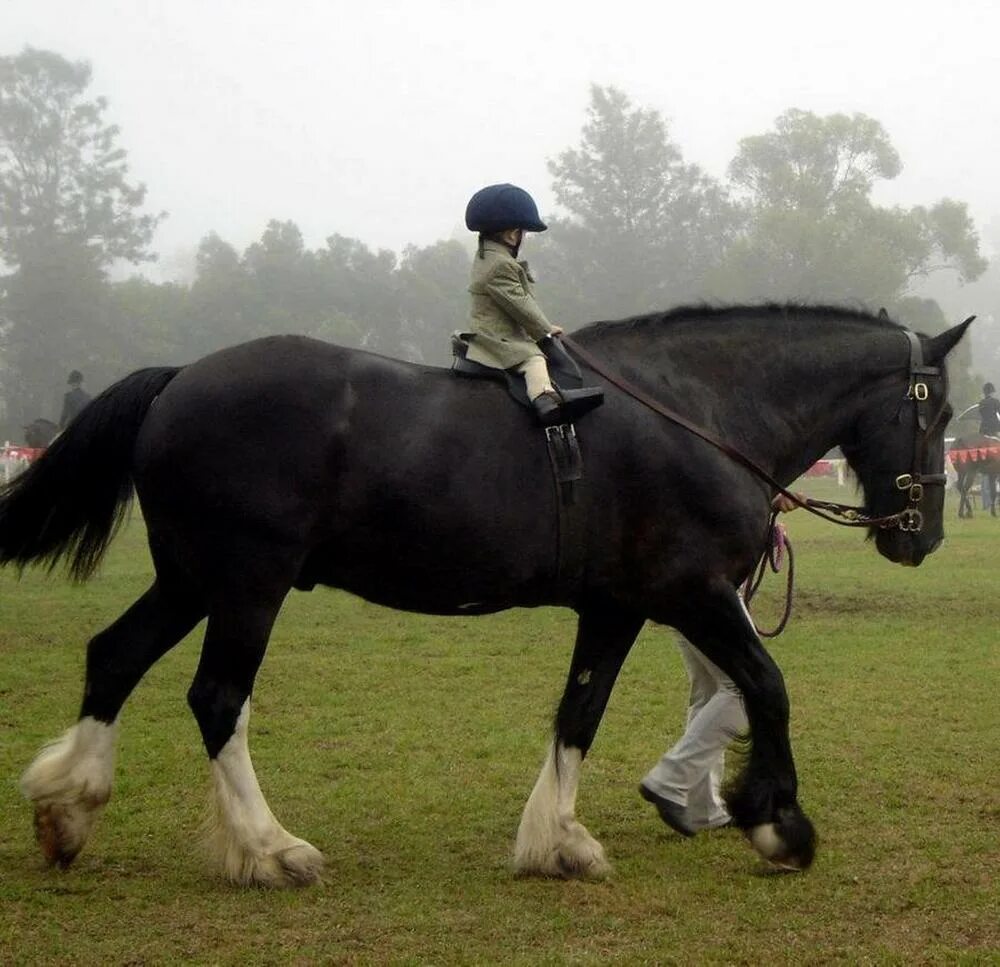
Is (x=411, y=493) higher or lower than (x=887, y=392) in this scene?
lower

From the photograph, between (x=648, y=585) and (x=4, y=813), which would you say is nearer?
(x=648, y=585)

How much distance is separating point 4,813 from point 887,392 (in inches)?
183

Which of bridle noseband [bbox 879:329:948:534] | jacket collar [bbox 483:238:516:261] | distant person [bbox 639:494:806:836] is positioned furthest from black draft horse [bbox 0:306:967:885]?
bridle noseband [bbox 879:329:948:534]

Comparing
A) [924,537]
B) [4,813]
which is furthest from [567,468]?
[4,813]

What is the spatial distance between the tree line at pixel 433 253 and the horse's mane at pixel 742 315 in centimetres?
4635

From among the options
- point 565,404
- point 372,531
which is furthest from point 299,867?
point 565,404

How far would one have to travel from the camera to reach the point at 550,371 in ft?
18.8

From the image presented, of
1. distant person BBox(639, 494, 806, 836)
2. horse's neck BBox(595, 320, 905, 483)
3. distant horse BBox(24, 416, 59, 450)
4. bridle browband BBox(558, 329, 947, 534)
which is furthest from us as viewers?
distant horse BBox(24, 416, 59, 450)

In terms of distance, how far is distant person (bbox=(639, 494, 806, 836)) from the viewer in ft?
20.0

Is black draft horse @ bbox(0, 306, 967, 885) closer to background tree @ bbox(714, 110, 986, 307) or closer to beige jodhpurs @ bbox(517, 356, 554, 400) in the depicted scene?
beige jodhpurs @ bbox(517, 356, 554, 400)

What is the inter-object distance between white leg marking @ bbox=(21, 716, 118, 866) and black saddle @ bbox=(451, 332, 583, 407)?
85.2 inches

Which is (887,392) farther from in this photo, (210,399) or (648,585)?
(210,399)

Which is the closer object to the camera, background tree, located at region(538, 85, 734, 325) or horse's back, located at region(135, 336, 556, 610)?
horse's back, located at region(135, 336, 556, 610)

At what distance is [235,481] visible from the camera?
17.6 ft
